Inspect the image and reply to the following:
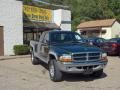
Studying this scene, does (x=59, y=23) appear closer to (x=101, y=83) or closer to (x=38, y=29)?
(x=38, y=29)

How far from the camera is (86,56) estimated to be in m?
10.6

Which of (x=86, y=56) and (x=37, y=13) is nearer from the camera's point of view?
(x=86, y=56)

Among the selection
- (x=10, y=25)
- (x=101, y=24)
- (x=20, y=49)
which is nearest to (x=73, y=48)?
(x=20, y=49)

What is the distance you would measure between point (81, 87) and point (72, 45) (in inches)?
86.0

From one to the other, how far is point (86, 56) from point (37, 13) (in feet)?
60.0

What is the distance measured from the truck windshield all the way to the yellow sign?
48.2 ft

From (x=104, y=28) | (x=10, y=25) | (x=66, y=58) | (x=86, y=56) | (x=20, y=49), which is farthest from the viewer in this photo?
(x=104, y=28)

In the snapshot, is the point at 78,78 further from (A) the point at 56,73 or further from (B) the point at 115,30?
(B) the point at 115,30

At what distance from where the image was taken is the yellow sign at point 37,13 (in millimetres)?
Answer: 27184

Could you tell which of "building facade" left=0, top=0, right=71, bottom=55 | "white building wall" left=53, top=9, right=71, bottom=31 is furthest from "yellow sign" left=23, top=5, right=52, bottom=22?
"building facade" left=0, top=0, right=71, bottom=55

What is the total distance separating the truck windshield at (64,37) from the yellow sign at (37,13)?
1470cm

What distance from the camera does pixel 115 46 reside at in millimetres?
22062

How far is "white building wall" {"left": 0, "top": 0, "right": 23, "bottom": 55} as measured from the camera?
889 inches

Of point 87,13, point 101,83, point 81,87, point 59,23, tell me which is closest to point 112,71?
point 101,83
